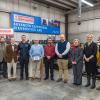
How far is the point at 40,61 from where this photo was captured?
19.3 feet

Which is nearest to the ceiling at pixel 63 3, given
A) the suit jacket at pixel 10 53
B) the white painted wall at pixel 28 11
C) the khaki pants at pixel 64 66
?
the white painted wall at pixel 28 11

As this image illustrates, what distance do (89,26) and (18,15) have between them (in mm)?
4495

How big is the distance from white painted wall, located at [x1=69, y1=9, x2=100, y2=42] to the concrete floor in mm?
5734

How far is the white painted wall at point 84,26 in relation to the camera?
10.6 meters

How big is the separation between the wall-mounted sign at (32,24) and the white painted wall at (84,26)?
3.92 feet

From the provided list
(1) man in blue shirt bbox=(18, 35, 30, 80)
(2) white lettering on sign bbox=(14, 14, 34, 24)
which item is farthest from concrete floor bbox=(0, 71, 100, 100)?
(2) white lettering on sign bbox=(14, 14, 34, 24)

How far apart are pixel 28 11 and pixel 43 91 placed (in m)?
5.67

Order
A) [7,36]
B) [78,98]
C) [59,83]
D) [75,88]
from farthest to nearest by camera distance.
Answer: [7,36], [59,83], [75,88], [78,98]

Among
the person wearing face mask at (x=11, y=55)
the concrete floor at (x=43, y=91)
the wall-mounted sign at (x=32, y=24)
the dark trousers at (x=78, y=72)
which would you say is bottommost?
the concrete floor at (x=43, y=91)

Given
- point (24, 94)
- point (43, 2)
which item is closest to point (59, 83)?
point (24, 94)

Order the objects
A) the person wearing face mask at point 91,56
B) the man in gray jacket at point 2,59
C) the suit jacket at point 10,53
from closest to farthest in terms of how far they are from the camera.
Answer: the person wearing face mask at point 91,56
the suit jacket at point 10,53
the man in gray jacket at point 2,59

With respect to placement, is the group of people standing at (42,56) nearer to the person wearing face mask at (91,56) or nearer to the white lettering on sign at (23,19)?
the person wearing face mask at (91,56)

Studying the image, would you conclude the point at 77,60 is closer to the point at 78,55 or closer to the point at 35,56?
the point at 78,55

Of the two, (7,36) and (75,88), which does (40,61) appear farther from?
(7,36)
